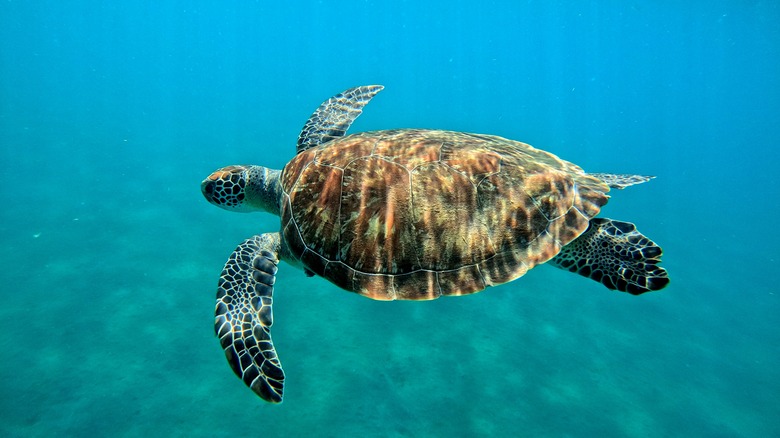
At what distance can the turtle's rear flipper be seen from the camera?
3.25 meters

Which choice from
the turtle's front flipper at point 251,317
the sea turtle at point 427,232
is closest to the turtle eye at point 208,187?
the turtle's front flipper at point 251,317

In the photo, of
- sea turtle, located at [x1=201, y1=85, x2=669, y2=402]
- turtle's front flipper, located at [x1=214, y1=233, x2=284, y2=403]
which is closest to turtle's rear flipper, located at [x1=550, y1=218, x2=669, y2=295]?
sea turtle, located at [x1=201, y1=85, x2=669, y2=402]

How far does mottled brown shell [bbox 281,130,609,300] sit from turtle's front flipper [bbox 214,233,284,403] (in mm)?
553

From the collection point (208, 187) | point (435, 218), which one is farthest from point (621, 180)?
point (208, 187)

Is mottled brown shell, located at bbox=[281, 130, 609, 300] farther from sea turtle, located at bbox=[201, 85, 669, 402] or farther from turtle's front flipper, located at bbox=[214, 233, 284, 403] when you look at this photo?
turtle's front flipper, located at bbox=[214, 233, 284, 403]

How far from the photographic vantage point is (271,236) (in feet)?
14.8

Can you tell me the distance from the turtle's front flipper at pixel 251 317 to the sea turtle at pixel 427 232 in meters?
0.01

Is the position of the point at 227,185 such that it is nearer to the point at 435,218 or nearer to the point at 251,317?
the point at 251,317

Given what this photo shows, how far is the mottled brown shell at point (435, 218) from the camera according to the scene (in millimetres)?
3355

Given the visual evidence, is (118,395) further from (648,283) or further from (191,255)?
(648,283)

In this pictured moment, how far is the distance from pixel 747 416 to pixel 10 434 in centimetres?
1579

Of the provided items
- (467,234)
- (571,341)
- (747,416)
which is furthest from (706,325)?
(467,234)

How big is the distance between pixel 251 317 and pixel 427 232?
190cm

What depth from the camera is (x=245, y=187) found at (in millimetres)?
5121
